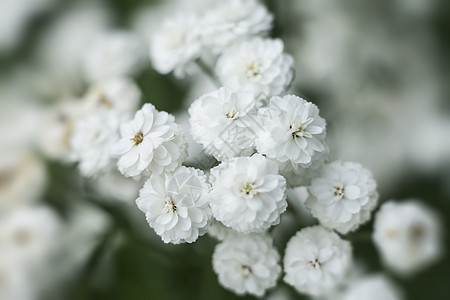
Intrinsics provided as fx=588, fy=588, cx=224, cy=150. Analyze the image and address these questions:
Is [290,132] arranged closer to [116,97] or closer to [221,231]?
[221,231]

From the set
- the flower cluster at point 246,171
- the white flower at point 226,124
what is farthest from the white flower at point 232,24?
the white flower at point 226,124

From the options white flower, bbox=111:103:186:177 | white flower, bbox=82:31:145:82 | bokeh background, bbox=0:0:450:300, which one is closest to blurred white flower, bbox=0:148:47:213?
bokeh background, bbox=0:0:450:300

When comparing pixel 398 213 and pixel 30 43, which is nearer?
pixel 398 213

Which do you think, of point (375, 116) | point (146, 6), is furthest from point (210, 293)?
point (146, 6)

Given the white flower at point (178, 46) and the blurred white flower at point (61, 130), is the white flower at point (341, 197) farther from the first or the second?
the blurred white flower at point (61, 130)

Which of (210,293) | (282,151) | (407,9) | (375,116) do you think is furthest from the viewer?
(407,9)

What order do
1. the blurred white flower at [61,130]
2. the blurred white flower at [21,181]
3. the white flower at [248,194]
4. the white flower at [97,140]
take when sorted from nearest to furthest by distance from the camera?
1. the white flower at [248,194]
2. the white flower at [97,140]
3. the blurred white flower at [61,130]
4. the blurred white flower at [21,181]

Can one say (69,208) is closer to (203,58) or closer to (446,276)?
(203,58)

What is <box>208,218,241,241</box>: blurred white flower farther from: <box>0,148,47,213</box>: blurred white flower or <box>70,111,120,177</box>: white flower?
<box>0,148,47,213</box>: blurred white flower
